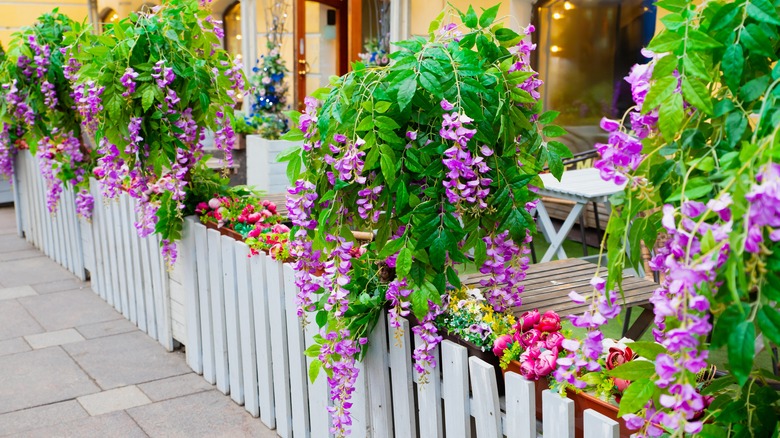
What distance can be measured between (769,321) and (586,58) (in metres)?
6.89

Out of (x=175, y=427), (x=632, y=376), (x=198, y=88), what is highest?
(x=198, y=88)

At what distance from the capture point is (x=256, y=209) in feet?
14.3

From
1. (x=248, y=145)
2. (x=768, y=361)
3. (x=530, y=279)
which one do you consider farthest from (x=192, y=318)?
(x=248, y=145)

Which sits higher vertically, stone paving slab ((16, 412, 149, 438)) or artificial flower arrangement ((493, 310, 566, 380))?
artificial flower arrangement ((493, 310, 566, 380))

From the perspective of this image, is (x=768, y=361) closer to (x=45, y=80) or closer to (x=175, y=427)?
(x=175, y=427)

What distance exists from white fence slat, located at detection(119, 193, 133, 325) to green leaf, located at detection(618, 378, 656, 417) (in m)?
4.12

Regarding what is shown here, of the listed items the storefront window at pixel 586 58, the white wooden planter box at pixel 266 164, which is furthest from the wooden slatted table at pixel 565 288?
the white wooden planter box at pixel 266 164

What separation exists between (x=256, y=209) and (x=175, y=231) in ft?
1.62

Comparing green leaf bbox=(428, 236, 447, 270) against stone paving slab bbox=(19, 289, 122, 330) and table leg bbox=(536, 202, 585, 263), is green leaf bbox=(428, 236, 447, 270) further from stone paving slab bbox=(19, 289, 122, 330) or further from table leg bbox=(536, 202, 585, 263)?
stone paving slab bbox=(19, 289, 122, 330)

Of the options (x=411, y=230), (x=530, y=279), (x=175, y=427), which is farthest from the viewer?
(x=175, y=427)

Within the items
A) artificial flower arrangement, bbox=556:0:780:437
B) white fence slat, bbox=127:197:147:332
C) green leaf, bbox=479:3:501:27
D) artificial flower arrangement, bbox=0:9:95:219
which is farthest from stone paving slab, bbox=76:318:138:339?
artificial flower arrangement, bbox=556:0:780:437

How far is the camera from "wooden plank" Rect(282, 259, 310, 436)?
352 centimetres

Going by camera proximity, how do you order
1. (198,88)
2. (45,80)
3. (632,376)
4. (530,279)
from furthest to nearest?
(45,80)
(198,88)
(530,279)
(632,376)

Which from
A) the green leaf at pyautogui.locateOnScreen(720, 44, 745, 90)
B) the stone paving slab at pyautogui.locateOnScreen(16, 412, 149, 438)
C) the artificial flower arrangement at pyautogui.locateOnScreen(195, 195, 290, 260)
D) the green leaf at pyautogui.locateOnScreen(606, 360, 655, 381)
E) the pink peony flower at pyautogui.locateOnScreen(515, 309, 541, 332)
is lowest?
the stone paving slab at pyautogui.locateOnScreen(16, 412, 149, 438)
